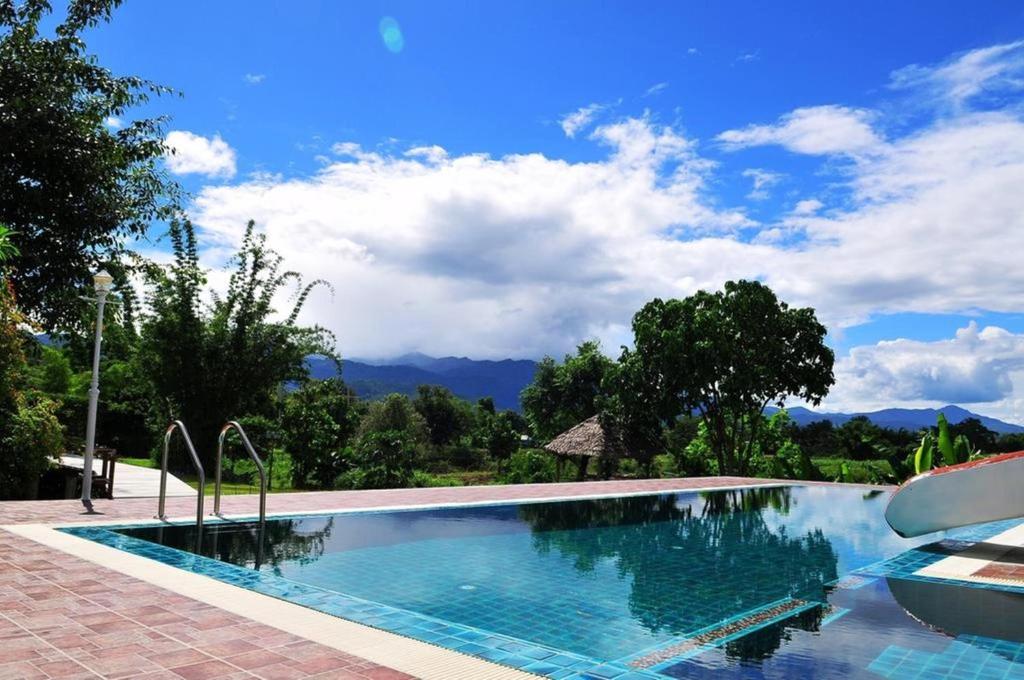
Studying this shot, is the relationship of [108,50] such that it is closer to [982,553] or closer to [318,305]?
[318,305]

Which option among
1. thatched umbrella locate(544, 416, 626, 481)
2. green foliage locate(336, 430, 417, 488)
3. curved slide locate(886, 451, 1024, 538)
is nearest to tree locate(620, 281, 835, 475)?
thatched umbrella locate(544, 416, 626, 481)

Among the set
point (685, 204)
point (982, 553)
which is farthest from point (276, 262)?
point (982, 553)

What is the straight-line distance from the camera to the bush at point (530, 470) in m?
24.9

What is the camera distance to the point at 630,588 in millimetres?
6480

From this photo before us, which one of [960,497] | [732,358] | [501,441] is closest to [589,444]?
[732,358]

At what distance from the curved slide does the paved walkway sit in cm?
998

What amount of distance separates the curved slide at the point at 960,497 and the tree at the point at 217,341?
13.3 m

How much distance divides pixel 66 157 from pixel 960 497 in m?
16.0

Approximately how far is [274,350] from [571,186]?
806 centimetres

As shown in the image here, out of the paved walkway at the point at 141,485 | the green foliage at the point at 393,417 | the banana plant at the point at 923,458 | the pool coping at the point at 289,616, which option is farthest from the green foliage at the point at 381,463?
the green foliage at the point at 393,417

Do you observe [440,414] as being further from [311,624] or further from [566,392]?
[311,624]

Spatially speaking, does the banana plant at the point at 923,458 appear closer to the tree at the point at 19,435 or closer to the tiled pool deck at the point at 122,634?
the tiled pool deck at the point at 122,634

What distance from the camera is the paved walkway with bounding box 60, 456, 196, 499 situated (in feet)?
39.6

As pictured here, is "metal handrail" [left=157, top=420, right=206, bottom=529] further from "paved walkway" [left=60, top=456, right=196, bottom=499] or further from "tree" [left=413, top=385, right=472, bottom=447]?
"tree" [left=413, top=385, right=472, bottom=447]
